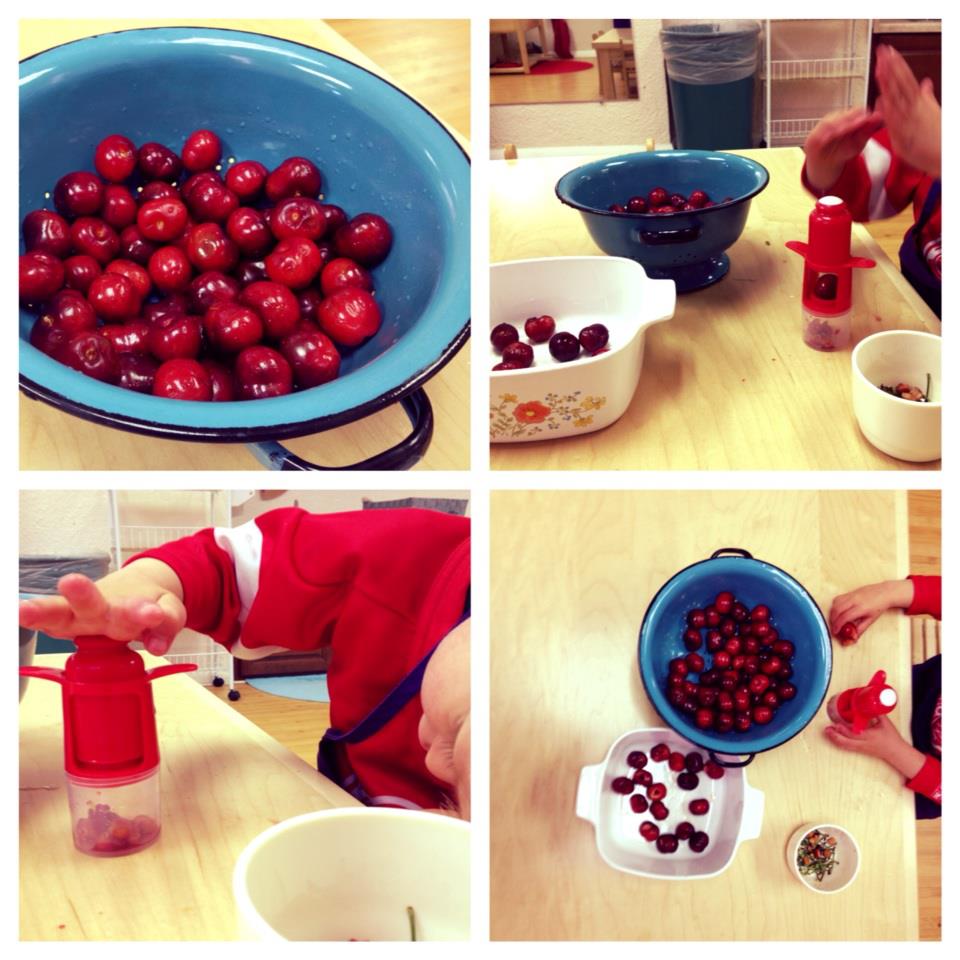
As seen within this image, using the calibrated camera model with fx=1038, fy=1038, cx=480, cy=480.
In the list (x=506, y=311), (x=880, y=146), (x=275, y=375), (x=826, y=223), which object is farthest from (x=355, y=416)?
(x=880, y=146)

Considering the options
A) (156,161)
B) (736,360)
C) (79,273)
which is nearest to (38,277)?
(79,273)

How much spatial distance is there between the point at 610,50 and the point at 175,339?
0.39m

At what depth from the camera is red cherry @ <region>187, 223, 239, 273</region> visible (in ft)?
2.39

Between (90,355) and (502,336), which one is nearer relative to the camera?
(90,355)

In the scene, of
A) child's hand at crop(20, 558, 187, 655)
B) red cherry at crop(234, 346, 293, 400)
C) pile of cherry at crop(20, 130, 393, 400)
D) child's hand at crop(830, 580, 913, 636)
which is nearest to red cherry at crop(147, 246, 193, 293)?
pile of cherry at crop(20, 130, 393, 400)

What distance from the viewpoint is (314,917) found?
22.6 inches

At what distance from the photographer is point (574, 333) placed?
77 centimetres

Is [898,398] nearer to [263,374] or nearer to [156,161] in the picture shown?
[263,374]

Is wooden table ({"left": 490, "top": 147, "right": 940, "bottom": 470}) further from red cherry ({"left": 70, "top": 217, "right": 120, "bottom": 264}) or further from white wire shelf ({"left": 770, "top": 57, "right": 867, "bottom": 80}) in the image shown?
red cherry ({"left": 70, "top": 217, "right": 120, "bottom": 264})

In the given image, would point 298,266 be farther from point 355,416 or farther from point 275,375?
point 355,416

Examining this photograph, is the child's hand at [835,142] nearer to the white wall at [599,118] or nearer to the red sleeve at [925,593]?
the white wall at [599,118]

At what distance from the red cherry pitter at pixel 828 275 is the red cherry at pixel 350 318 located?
11.8 inches

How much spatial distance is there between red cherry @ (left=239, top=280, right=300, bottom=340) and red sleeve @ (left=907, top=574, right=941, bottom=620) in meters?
0.49

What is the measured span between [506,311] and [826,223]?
0.23 meters
